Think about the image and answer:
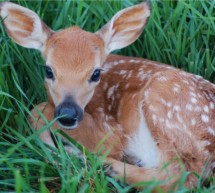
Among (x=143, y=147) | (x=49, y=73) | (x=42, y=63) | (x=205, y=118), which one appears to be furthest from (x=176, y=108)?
(x=42, y=63)

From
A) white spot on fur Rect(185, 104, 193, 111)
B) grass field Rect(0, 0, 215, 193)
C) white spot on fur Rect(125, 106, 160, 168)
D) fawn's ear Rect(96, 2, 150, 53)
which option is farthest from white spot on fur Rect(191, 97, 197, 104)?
fawn's ear Rect(96, 2, 150, 53)

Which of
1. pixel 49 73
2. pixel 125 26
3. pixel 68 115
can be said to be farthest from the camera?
pixel 125 26

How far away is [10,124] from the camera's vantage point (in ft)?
14.5

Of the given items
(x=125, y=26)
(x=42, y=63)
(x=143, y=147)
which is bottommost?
(x=143, y=147)

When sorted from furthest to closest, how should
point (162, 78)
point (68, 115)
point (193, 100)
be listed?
1. point (162, 78)
2. point (193, 100)
3. point (68, 115)

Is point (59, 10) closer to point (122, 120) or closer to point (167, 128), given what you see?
point (122, 120)

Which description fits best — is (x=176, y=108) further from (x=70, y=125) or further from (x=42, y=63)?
(x=42, y=63)

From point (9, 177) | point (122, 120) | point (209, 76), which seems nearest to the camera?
point (9, 177)

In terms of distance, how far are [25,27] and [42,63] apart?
0.36 m

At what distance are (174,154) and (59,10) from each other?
1.65 metres

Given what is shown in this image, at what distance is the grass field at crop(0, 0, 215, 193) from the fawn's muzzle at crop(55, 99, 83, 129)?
0.54 ft

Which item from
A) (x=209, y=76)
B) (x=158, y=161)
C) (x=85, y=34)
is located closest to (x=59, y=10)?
(x=85, y=34)

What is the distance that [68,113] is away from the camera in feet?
12.9

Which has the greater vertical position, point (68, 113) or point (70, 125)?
point (68, 113)
